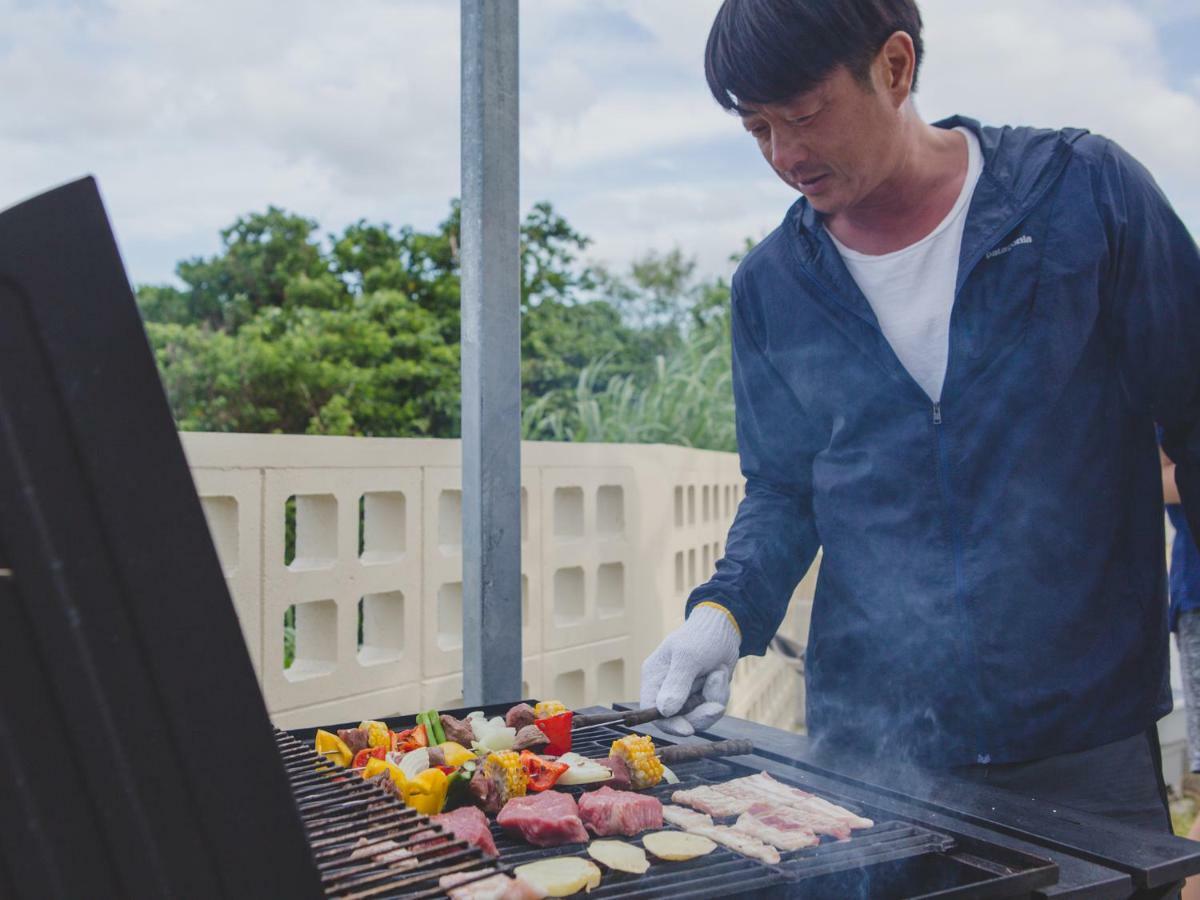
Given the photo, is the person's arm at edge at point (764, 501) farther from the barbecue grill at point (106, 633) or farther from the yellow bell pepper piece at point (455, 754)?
the barbecue grill at point (106, 633)

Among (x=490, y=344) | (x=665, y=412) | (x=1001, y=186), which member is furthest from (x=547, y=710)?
(x=665, y=412)

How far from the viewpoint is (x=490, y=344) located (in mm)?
2545

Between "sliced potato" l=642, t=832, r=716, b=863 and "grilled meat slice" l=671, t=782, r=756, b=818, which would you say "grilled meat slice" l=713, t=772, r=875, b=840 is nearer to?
"grilled meat slice" l=671, t=782, r=756, b=818

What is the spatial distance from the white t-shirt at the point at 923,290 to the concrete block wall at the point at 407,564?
1403 millimetres

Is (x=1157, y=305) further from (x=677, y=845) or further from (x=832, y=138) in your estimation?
(x=677, y=845)

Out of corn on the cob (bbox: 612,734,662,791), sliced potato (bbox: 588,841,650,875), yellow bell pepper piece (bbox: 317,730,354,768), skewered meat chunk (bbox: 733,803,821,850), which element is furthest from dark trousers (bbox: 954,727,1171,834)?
yellow bell pepper piece (bbox: 317,730,354,768)

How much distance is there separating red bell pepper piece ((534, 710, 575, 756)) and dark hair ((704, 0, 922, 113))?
1.27m

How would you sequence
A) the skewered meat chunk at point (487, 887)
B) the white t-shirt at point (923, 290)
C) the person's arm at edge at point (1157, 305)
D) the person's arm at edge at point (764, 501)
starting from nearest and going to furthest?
the skewered meat chunk at point (487, 887)
the person's arm at edge at point (1157, 305)
the white t-shirt at point (923, 290)
the person's arm at edge at point (764, 501)

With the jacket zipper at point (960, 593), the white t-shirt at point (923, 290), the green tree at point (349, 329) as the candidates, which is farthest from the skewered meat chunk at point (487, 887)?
the green tree at point (349, 329)

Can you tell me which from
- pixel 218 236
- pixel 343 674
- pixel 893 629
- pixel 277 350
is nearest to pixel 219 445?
pixel 343 674

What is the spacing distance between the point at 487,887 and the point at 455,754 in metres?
0.62

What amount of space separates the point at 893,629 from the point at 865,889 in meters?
0.69

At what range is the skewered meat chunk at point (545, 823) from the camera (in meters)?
1.52

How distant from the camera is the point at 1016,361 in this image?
184 cm
